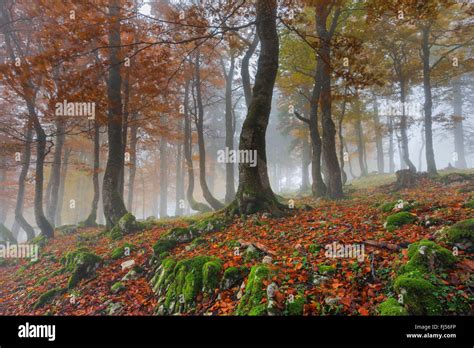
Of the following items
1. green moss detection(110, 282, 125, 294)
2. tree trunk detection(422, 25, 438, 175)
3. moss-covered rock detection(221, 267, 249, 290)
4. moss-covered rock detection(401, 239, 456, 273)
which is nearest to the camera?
moss-covered rock detection(401, 239, 456, 273)

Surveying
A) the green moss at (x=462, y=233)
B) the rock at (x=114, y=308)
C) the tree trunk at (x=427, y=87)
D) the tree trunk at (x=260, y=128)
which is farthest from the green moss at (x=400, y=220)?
the tree trunk at (x=427, y=87)

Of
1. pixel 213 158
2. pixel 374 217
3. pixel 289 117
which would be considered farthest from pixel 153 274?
pixel 213 158

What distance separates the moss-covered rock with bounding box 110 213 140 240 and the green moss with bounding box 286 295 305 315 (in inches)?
334

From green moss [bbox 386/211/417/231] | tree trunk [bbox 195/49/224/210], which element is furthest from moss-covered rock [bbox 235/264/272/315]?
tree trunk [bbox 195/49/224/210]

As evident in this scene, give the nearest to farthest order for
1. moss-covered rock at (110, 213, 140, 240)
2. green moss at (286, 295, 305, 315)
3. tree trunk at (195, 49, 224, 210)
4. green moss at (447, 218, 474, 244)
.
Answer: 1. green moss at (286, 295, 305, 315)
2. green moss at (447, 218, 474, 244)
3. moss-covered rock at (110, 213, 140, 240)
4. tree trunk at (195, 49, 224, 210)

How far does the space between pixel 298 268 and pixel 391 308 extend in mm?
1536

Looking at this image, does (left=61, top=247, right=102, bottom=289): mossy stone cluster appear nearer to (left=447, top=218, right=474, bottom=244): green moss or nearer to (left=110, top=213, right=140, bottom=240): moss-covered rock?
(left=110, top=213, right=140, bottom=240): moss-covered rock

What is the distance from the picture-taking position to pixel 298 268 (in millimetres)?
4512

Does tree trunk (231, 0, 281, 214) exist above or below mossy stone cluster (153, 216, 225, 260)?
above

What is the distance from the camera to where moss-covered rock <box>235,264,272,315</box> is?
12.2 feet

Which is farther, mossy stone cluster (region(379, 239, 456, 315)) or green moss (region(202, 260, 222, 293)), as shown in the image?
green moss (region(202, 260, 222, 293))

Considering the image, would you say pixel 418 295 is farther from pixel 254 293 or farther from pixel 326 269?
pixel 254 293

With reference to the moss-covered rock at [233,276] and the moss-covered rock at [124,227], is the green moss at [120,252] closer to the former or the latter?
the moss-covered rock at [124,227]
